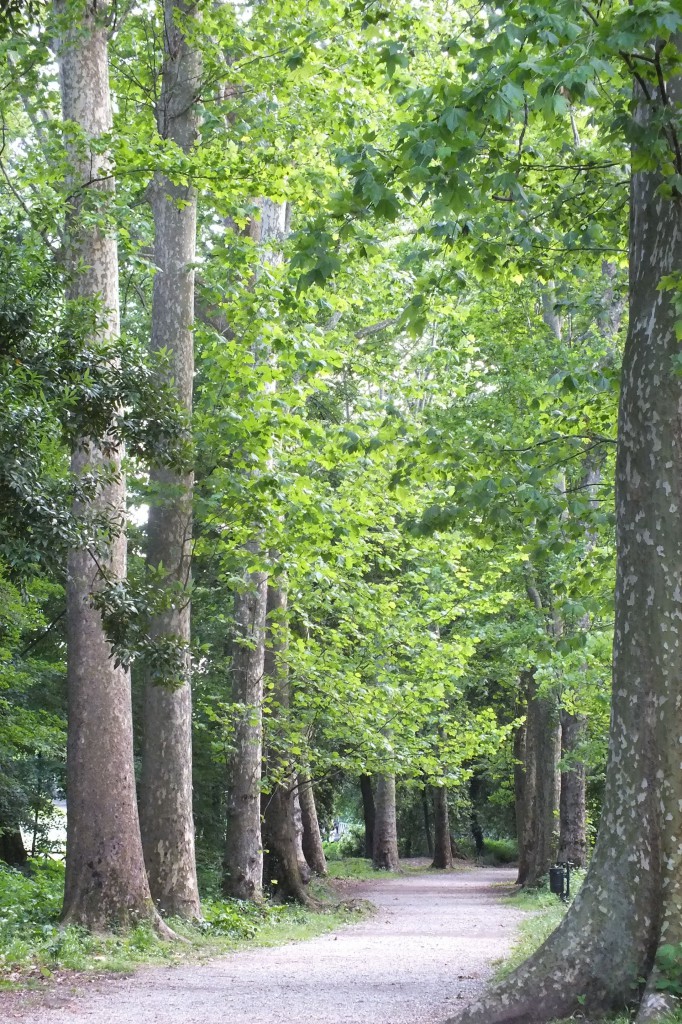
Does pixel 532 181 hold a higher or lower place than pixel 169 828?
higher

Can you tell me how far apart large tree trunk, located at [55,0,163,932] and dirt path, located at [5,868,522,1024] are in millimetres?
1283

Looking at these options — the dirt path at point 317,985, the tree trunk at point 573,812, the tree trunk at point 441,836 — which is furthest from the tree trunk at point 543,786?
the tree trunk at point 441,836

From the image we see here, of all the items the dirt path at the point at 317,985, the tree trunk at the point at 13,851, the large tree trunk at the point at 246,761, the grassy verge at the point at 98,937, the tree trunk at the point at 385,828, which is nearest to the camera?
the dirt path at the point at 317,985

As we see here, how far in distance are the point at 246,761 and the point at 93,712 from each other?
548 cm

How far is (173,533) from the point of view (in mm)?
13523

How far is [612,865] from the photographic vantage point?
659 centimetres

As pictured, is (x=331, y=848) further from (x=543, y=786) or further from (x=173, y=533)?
(x=173, y=533)

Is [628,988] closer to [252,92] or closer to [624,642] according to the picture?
[624,642]

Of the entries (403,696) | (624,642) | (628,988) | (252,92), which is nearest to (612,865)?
(628,988)

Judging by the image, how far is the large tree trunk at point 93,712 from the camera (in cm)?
1117

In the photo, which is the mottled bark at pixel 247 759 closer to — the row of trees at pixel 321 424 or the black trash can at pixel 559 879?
the row of trees at pixel 321 424

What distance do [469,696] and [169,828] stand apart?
25.6 meters

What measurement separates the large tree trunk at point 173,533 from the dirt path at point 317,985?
1473mm

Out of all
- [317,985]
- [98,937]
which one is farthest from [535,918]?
[98,937]
